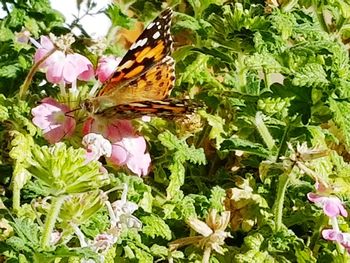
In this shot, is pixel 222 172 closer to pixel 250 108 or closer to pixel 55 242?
pixel 250 108

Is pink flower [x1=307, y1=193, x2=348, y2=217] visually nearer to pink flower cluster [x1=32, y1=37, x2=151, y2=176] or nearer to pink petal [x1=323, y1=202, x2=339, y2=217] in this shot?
pink petal [x1=323, y1=202, x2=339, y2=217]

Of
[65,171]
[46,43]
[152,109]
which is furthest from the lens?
[46,43]

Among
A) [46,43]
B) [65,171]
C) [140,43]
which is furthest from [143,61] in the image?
[65,171]

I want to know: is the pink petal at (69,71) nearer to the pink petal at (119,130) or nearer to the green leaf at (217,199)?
the pink petal at (119,130)

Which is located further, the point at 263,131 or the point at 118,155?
the point at 263,131

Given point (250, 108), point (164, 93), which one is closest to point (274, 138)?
point (250, 108)

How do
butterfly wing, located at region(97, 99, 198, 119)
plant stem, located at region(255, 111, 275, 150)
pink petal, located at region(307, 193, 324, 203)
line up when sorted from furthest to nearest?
plant stem, located at region(255, 111, 275, 150), pink petal, located at region(307, 193, 324, 203), butterfly wing, located at region(97, 99, 198, 119)

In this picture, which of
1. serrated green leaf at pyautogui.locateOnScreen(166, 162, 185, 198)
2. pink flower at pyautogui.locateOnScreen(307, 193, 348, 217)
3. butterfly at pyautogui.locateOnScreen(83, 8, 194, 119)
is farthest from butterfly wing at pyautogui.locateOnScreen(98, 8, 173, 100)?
pink flower at pyautogui.locateOnScreen(307, 193, 348, 217)

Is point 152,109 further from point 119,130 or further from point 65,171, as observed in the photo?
point 65,171

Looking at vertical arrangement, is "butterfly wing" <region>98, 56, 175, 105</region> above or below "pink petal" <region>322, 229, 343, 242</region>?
above
